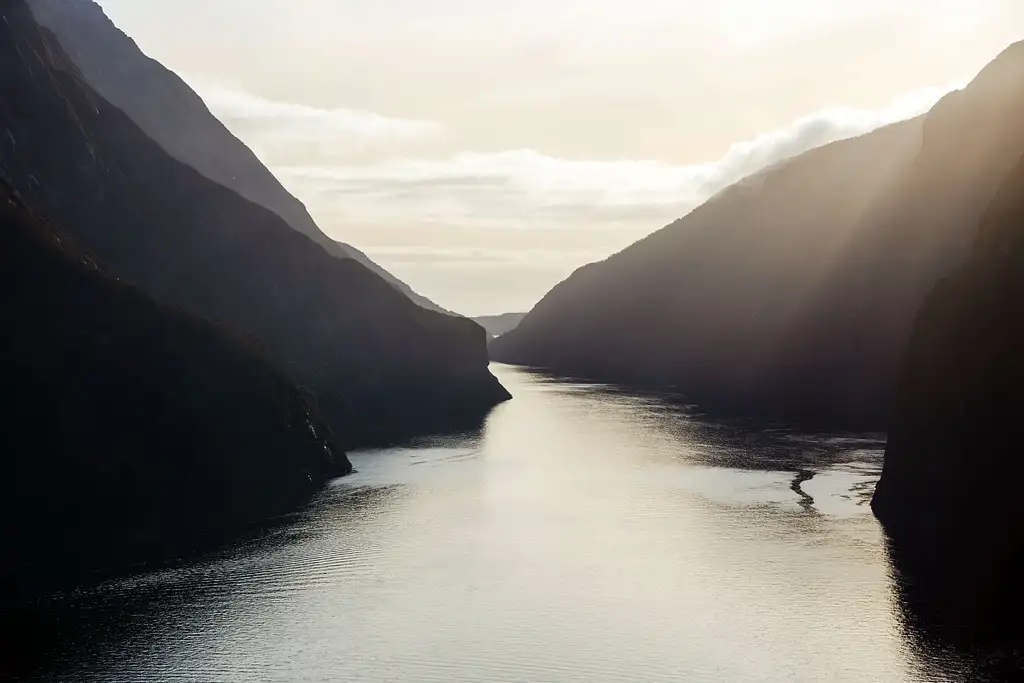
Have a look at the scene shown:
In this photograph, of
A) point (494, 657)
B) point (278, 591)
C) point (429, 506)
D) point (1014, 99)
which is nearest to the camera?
point (494, 657)

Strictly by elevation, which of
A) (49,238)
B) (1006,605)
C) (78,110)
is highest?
(78,110)

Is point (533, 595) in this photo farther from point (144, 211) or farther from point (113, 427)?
point (144, 211)

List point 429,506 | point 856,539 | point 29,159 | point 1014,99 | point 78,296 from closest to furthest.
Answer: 1. point 856,539
2. point 78,296
3. point 429,506
4. point 29,159
5. point 1014,99

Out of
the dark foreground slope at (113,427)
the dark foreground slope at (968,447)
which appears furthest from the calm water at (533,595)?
the dark foreground slope at (113,427)

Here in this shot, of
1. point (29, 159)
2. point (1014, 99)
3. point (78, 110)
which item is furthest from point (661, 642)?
point (1014, 99)

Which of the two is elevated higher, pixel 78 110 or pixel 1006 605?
pixel 78 110

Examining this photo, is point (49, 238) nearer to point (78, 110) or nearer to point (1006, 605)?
point (78, 110)

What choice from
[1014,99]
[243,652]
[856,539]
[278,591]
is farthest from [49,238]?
[1014,99]

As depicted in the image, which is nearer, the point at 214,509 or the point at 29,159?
the point at 214,509
